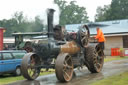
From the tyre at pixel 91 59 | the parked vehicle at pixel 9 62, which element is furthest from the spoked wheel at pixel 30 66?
the tyre at pixel 91 59

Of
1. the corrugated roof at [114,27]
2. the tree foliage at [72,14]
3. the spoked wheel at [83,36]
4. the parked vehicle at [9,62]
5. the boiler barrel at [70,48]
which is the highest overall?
the tree foliage at [72,14]

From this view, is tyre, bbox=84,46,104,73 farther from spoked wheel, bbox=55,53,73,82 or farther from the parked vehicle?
the parked vehicle

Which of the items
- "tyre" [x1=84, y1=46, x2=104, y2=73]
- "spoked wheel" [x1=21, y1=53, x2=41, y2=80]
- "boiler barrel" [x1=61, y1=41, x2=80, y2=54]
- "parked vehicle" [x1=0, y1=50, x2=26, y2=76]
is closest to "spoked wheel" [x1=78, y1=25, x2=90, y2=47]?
"boiler barrel" [x1=61, y1=41, x2=80, y2=54]

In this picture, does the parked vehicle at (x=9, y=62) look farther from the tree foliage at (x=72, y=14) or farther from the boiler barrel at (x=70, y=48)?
the tree foliage at (x=72, y=14)

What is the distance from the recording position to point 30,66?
9852mm

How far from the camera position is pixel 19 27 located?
73562 mm

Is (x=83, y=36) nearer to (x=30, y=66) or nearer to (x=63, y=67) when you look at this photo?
(x=63, y=67)

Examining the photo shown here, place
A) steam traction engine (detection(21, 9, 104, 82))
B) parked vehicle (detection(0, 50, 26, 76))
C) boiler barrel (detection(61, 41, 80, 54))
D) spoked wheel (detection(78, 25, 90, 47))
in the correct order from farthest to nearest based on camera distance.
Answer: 1. parked vehicle (detection(0, 50, 26, 76))
2. spoked wheel (detection(78, 25, 90, 47))
3. boiler barrel (detection(61, 41, 80, 54))
4. steam traction engine (detection(21, 9, 104, 82))

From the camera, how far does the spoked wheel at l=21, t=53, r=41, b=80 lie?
372 inches

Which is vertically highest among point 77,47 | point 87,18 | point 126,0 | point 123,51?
point 126,0

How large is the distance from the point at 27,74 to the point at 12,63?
9.27ft

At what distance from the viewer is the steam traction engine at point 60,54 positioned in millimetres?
9278

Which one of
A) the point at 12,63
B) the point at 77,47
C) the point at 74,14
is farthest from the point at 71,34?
the point at 74,14

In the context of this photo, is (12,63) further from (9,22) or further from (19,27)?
(9,22)
